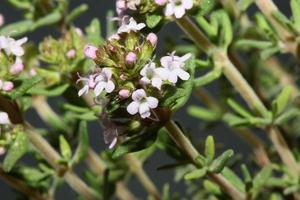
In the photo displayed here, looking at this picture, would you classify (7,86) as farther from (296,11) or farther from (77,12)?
(296,11)

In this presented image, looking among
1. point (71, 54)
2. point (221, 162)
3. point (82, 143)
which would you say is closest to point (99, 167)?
point (82, 143)

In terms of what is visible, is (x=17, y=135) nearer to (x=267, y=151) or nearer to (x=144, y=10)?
(x=144, y=10)

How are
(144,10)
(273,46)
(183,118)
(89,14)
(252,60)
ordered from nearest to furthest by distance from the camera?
(144,10) → (273,46) → (252,60) → (183,118) → (89,14)

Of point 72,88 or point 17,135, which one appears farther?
point 72,88

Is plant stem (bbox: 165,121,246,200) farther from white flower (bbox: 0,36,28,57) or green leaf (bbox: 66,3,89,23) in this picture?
green leaf (bbox: 66,3,89,23)

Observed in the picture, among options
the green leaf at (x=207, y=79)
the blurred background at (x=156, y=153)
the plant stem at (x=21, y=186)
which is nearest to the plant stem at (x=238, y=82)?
the green leaf at (x=207, y=79)

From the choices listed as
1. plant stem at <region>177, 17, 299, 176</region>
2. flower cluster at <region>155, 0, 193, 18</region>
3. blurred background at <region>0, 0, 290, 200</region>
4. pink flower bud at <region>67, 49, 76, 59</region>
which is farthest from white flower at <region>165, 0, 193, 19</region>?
blurred background at <region>0, 0, 290, 200</region>

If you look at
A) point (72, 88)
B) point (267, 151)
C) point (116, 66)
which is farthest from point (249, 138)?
point (116, 66)
